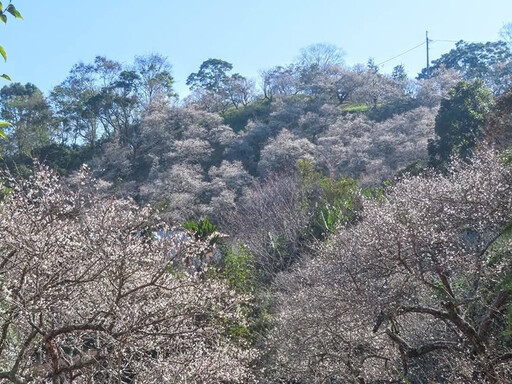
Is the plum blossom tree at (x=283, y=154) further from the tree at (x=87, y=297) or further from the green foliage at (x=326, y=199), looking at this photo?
the tree at (x=87, y=297)

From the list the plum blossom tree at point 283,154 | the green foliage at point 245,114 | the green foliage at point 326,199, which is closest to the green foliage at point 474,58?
the green foliage at point 245,114

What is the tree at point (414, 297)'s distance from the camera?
5871mm

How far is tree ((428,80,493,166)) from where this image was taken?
17.8 m

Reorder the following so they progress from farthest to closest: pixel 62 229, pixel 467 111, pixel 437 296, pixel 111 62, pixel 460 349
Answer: pixel 111 62 < pixel 467 111 < pixel 437 296 < pixel 460 349 < pixel 62 229

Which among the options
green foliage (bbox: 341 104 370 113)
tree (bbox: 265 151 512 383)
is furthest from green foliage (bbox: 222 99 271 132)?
tree (bbox: 265 151 512 383)

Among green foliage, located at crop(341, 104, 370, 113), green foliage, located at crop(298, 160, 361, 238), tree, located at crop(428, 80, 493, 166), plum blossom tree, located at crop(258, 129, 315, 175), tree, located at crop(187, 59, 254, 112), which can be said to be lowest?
green foliage, located at crop(298, 160, 361, 238)

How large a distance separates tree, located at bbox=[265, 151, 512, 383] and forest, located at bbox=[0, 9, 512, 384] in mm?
34

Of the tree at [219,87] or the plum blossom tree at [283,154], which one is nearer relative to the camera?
the plum blossom tree at [283,154]

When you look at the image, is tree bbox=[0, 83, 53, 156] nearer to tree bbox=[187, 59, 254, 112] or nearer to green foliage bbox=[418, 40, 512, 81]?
tree bbox=[187, 59, 254, 112]

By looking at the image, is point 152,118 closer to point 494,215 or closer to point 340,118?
point 340,118

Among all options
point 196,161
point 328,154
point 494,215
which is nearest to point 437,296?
point 494,215

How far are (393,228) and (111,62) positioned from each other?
32.3 metres

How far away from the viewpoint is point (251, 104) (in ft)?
128

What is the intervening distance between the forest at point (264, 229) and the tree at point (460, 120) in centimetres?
6
